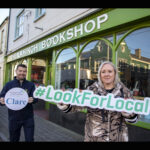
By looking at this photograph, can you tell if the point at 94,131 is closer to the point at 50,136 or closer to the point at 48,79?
the point at 50,136

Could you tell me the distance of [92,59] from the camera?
170 inches

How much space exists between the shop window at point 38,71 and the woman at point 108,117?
5882 millimetres

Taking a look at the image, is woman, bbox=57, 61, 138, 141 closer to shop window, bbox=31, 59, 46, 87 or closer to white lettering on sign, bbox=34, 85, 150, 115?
white lettering on sign, bbox=34, 85, 150, 115

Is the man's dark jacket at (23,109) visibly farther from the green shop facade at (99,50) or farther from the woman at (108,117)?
the green shop facade at (99,50)

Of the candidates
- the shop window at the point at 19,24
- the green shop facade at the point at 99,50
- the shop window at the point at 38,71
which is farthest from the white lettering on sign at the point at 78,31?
the shop window at the point at 19,24

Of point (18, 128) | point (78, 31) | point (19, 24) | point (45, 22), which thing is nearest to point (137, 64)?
point (78, 31)

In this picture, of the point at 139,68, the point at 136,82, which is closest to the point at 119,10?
the point at 139,68

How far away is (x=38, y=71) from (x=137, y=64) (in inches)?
220

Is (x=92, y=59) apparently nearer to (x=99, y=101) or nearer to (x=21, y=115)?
(x=99, y=101)

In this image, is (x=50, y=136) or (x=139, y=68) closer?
(x=139, y=68)

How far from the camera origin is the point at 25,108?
2.64m

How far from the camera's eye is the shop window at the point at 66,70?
498 centimetres
